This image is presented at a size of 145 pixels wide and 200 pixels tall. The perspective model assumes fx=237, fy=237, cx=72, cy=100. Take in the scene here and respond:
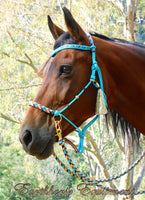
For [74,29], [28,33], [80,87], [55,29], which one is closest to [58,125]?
[80,87]

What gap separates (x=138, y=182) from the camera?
7.69 m

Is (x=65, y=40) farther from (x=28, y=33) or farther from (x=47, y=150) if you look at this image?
(x=28, y=33)

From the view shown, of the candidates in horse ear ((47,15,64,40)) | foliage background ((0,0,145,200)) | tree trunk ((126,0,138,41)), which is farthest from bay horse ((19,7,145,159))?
foliage background ((0,0,145,200))

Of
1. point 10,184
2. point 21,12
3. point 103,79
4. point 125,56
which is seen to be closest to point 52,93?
point 103,79

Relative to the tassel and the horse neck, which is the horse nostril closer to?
the tassel

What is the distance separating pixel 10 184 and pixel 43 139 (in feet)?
58.0

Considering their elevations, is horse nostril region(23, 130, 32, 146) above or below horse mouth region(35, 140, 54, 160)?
above

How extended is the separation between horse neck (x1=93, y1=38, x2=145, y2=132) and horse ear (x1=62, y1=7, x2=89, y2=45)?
5.1 inches

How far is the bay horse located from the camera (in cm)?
172

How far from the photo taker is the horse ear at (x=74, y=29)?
180 centimetres

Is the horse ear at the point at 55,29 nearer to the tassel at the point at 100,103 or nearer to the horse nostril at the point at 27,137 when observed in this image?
the tassel at the point at 100,103

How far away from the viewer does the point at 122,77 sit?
197cm

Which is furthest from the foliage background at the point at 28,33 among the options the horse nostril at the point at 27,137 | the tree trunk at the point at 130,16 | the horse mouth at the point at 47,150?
the horse nostril at the point at 27,137

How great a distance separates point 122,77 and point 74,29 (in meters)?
0.55
